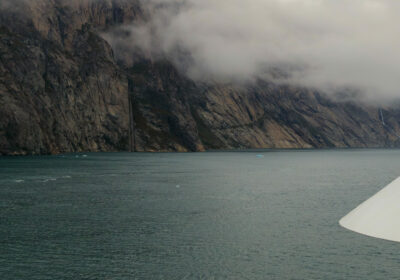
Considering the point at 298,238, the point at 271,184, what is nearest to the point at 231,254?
the point at 298,238

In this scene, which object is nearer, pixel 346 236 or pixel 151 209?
pixel 346 236

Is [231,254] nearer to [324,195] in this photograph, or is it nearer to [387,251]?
[387,251]

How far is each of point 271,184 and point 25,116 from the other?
5283 inches

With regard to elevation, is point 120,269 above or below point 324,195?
above

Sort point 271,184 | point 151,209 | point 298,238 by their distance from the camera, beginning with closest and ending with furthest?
point 298,238 < point 151,209 < point 271,184

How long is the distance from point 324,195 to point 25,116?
15146 cm

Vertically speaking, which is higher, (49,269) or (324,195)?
(49,269)

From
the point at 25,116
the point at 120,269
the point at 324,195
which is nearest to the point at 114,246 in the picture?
the point at 120,269

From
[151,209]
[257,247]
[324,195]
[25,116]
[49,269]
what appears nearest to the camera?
[49,269]

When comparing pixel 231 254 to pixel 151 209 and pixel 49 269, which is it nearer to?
pixel 49 269

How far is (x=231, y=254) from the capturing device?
30.4 m

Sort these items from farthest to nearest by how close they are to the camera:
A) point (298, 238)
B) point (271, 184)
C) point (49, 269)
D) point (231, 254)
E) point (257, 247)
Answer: point (271, 184)
point (298, 238)
point (257, 247)
point (231, 254)
point (49, 269)

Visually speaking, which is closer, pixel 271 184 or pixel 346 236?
pixel 346 236

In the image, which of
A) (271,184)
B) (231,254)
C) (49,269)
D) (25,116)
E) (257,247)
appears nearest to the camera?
(49,269)
